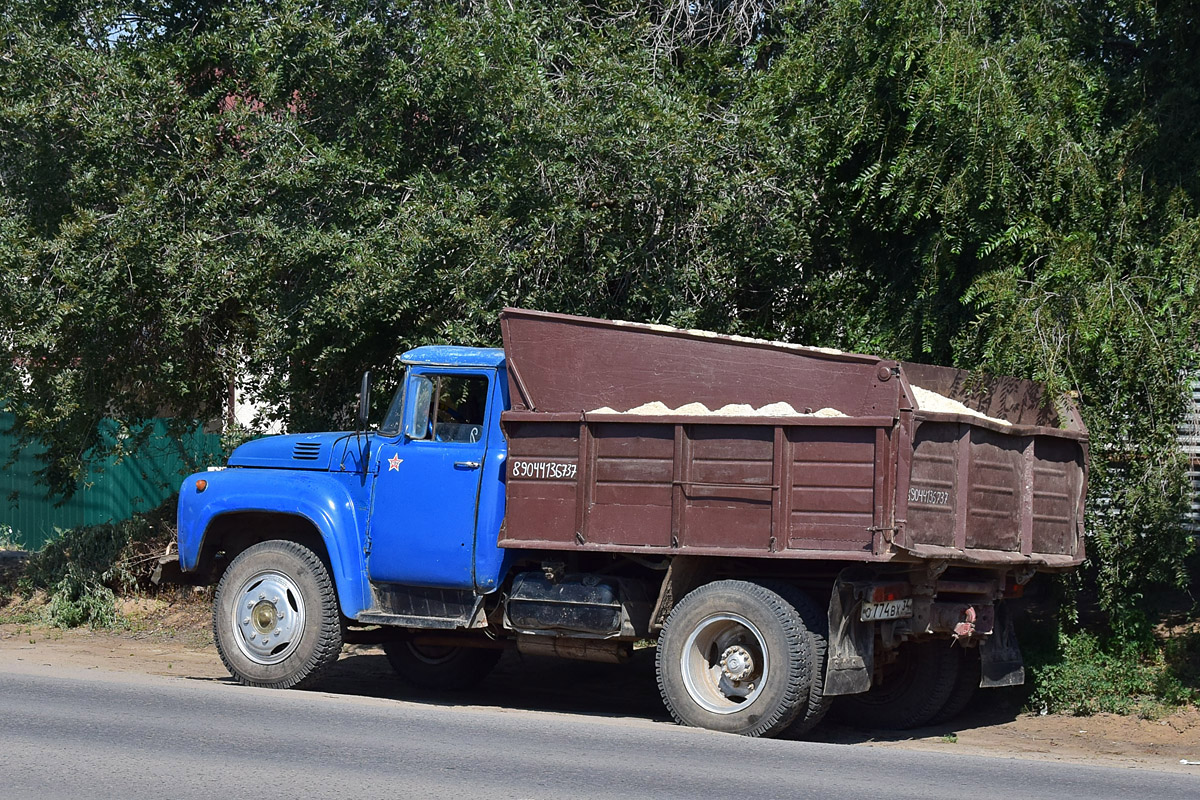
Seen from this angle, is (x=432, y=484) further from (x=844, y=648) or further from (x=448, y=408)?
(x=844, y=648)

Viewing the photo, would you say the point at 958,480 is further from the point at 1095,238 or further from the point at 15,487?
the point at 15,487

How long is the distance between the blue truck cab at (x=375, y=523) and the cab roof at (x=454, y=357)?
10 millimetres

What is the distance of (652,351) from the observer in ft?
29.5

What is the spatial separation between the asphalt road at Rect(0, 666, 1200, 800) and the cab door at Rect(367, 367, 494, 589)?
1.07 meters

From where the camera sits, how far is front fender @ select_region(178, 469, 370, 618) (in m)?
9.52

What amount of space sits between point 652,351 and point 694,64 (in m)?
5.55

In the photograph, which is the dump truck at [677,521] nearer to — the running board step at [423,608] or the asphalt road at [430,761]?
the running board step at [423,608]

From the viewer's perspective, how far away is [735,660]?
839cm

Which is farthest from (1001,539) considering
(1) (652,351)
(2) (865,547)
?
(1) (652,351)

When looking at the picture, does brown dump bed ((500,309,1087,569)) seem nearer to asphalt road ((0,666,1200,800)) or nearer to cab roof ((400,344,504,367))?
cab roof ((400,344,504,367))

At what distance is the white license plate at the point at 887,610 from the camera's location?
26.5ft

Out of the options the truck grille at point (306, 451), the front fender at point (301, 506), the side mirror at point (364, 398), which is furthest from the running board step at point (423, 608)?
the side mirror at point (364, 398)

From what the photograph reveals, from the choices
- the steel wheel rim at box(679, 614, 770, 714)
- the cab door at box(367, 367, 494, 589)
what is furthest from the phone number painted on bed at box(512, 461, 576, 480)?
the steel wheel rim at box(679, 614, 770, 714)

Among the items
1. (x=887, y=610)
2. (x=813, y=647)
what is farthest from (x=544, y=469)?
(x=887, y=610)
